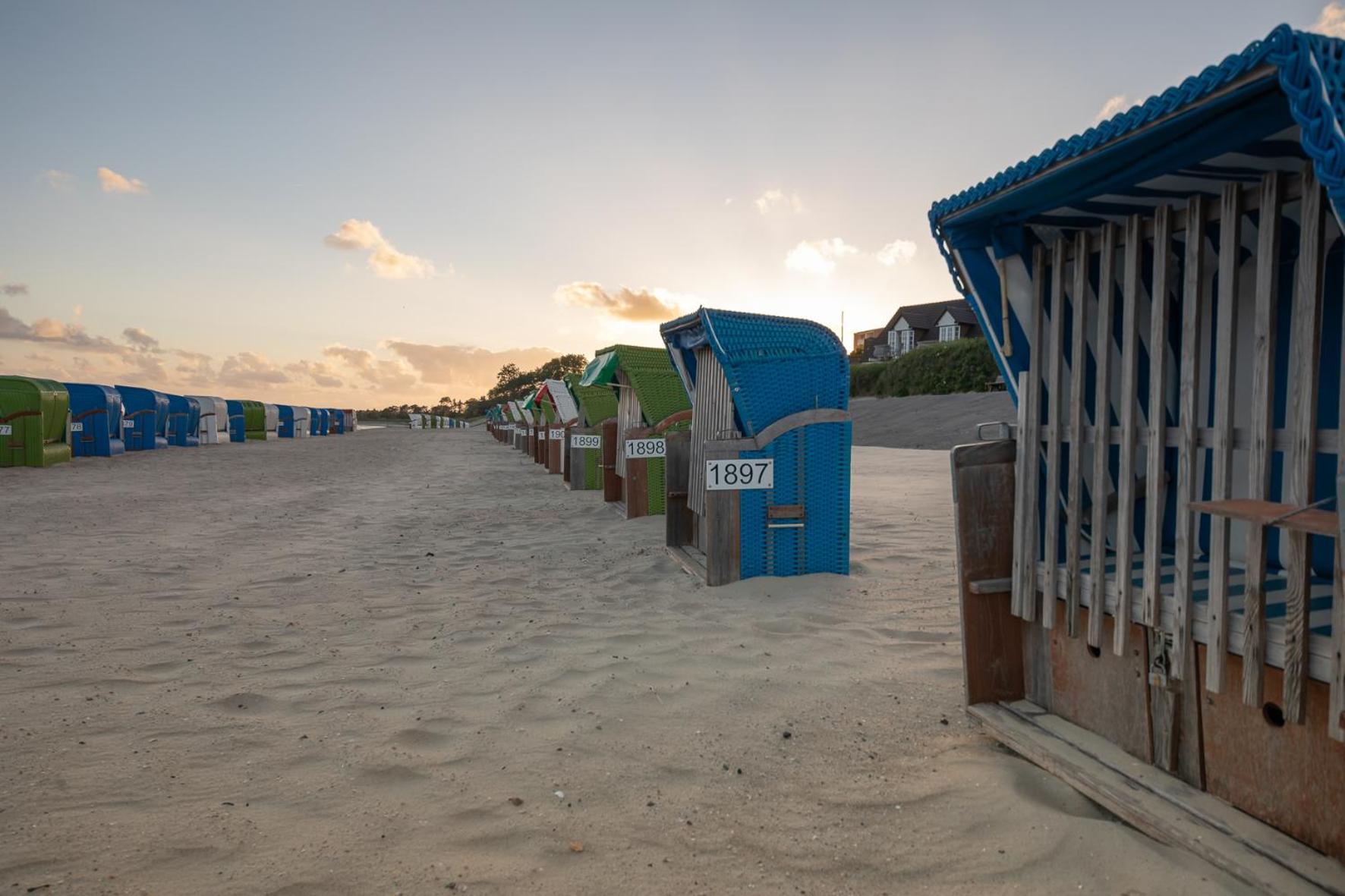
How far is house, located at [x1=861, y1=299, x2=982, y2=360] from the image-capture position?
203 feet

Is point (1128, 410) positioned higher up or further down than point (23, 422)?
further down

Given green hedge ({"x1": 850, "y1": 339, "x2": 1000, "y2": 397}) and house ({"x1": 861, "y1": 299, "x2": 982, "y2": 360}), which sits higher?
house ({"x1": 861, "y1": 299, "x2": 982, "y2": 360})

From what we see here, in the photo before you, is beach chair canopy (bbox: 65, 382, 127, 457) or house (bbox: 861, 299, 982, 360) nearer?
beach chair canopy (bbox: 65, 382, 127, 457)

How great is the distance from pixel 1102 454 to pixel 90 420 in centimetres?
2862

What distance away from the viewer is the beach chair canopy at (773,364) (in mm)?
5949

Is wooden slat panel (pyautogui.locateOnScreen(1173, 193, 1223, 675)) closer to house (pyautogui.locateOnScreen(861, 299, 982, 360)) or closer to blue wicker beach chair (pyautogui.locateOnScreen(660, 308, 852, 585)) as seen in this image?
blue wicker beach chair (pyautogui.locateOnScreen(660, 308, 852, 585))

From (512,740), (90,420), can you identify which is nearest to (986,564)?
(512,740)

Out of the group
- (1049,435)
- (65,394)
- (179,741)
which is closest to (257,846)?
(179,741)

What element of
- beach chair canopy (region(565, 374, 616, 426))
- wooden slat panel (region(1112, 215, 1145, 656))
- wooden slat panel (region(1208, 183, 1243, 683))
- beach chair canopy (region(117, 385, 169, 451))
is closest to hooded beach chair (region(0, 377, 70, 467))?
beach chair canopy (region(117, 385, 169, 451))

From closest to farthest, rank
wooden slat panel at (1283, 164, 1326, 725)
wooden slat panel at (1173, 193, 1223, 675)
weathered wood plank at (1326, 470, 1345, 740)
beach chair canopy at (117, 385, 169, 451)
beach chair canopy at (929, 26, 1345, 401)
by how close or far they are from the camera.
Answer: beach chair canopy at (929, 26, 1345, 401) → weathered wood plank at (1326, 470, 1345, 740) → wooden slat panel at (1283, 164, 1326, 725) → wooden slat panel at (1173, 193, 1223, 675) → beach chair canopy at (117, 385, 169, 451)

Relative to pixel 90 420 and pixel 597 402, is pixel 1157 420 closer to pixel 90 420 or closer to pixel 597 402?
pixel 597 402

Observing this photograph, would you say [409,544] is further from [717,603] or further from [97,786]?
[97,786]

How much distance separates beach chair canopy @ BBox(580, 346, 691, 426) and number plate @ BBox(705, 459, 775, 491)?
146 inches

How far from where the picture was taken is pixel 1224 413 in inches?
97.2
